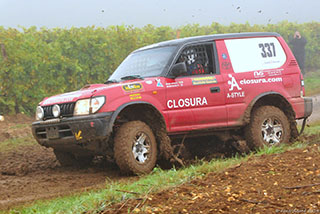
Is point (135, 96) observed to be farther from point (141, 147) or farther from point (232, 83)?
point (232, 83)

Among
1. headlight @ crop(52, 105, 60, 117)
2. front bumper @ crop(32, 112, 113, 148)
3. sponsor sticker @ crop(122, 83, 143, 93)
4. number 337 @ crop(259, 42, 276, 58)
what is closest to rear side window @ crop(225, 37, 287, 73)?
number 337 @ crop(259, 42, 276, 58)

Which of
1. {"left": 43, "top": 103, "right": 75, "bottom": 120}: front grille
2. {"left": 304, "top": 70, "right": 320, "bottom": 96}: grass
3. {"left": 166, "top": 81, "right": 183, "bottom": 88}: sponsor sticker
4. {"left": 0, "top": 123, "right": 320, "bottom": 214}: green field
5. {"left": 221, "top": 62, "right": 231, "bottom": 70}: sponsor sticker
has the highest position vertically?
{"left": 221, "top": 62, "right": 231, "bottom": 70}: sponsor sticker

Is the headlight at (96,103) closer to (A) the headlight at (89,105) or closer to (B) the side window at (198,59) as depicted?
(A) the headlight at (89,105)

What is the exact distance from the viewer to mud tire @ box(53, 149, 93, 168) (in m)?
8.55

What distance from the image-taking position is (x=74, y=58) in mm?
15344

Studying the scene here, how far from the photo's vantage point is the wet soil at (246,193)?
4328mm

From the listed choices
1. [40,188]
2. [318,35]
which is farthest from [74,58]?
[318,35]

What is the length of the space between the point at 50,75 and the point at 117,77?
5714 mm

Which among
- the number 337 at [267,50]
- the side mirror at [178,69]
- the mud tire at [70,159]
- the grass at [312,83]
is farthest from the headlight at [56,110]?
the grass at [312,83]

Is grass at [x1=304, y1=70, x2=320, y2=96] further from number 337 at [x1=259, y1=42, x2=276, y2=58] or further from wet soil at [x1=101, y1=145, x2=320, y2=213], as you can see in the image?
wet soil at [x1=101, y1=145, x2=320, y2=213]

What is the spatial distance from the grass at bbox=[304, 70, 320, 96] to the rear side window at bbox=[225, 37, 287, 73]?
1232 centimetres

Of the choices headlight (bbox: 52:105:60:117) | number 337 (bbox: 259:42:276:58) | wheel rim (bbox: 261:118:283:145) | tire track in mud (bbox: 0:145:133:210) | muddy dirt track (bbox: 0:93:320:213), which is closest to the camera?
muddy dirt track (bbox: 0:93:320:213)

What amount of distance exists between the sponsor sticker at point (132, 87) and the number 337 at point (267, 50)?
2702mm

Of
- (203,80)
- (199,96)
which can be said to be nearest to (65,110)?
(199,96)
